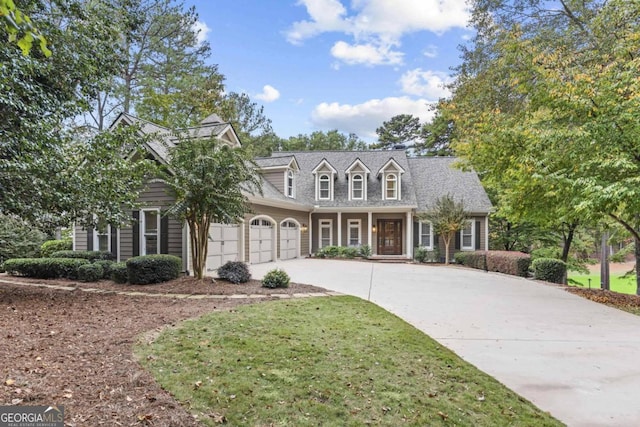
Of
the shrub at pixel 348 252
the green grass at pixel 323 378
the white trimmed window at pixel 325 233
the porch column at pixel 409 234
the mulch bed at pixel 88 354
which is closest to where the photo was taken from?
the mulch bed at pixel 88 354

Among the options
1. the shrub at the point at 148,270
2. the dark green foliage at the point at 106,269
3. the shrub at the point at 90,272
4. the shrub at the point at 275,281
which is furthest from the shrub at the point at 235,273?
the shrub at the point at 90,272

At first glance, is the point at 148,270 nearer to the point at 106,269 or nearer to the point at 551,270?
the point at 106,269

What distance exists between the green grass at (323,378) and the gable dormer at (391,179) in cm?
1519

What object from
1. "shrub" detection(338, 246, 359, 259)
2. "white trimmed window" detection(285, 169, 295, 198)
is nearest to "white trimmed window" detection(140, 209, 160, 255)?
"white trimmed window" detection(285, 169, 295, 198)

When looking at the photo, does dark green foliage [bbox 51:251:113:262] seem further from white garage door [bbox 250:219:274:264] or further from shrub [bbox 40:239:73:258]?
white garage door [bbox 250:219:274:264]

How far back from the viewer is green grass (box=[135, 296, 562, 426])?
307cm

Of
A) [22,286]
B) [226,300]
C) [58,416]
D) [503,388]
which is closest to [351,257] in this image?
[226,300]

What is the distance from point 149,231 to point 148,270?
290 centimetres

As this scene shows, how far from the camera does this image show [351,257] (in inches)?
758

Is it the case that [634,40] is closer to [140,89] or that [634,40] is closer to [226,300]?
[226,300]

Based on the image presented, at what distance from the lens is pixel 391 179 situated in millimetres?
20469

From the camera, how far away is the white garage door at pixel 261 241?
15414 millimetres

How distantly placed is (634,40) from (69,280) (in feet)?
52.7

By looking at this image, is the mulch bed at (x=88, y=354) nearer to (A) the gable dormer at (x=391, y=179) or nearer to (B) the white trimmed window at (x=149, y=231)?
(B) the white trimmed window at (x=149, y=231)
